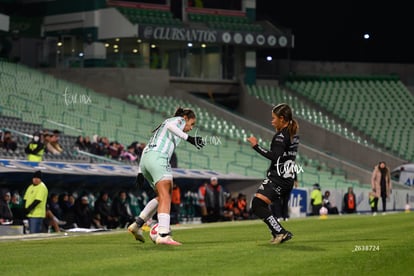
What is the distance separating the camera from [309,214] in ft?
125

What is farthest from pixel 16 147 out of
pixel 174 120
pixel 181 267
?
pixel 181 267

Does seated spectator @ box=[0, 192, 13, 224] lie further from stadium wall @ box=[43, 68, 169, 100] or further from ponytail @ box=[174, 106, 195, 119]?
stadium wall @ box=[43, 68, 169, 100]

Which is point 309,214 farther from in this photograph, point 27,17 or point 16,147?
point 27,17

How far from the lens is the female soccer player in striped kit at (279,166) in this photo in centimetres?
1471

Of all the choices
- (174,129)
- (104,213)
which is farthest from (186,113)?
(104,213)

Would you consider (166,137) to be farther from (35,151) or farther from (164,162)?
(35,151)

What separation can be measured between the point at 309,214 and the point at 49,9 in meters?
24.6

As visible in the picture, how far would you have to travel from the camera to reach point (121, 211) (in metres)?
31.0

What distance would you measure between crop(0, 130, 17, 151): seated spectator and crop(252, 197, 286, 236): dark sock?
1807 cm

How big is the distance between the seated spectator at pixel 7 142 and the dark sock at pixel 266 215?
18.1 metres

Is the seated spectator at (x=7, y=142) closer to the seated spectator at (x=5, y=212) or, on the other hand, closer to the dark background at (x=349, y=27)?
the seated spectator at (x=5, y=212)

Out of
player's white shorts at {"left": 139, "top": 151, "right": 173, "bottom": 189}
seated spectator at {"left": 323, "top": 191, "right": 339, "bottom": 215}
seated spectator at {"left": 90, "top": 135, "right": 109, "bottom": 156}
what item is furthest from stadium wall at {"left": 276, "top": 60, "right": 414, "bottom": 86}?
player's white shorts at {"left": 139, "top": 151, "right": 173, "bottom": 189}

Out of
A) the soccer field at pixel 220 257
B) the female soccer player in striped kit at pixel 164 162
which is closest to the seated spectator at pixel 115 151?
the soccer field at pixel 220 257

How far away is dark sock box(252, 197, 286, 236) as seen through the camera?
14.8 meters
